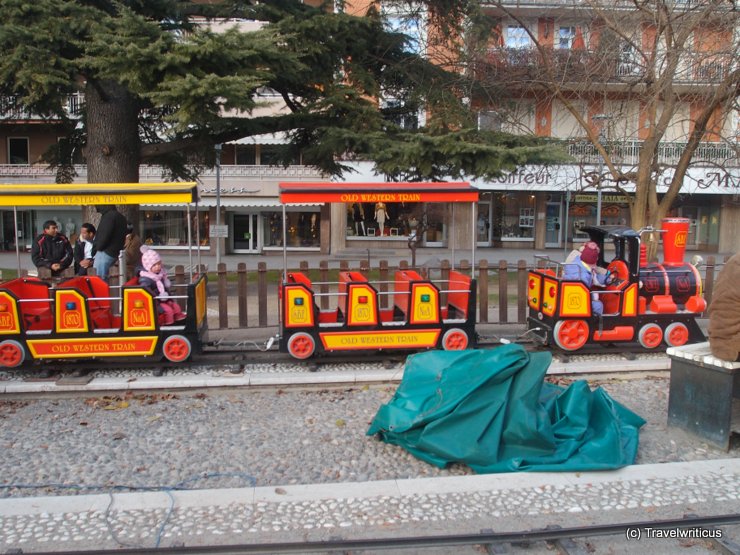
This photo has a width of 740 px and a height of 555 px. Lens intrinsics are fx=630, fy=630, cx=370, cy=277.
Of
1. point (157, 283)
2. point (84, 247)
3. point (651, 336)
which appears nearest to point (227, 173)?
point (84, 247)

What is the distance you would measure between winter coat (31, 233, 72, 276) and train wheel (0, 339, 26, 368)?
9.22ft

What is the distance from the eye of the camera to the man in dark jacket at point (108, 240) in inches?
404

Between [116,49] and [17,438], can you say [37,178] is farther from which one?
[17,438]

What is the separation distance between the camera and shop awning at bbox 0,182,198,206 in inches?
319

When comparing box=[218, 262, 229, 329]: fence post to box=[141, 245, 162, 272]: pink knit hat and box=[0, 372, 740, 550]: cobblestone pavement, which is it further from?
box=[0, 372, 740, 550]: cobblestone pavement

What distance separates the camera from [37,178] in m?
30.3

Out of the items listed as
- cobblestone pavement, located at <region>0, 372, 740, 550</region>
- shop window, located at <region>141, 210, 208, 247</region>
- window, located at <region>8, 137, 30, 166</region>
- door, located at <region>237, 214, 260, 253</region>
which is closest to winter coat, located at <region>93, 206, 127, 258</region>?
cobblestone pavement, located at <region>0, 372, 740, 550</region>

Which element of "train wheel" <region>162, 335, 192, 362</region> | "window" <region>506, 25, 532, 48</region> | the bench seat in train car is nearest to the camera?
the bench seat in train car

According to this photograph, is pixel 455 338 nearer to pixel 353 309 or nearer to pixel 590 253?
pixel 353 309

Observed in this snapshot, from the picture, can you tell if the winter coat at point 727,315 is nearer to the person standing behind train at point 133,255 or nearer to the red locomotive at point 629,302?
the red locomotive at point 629,302

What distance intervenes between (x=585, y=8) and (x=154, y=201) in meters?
10.2

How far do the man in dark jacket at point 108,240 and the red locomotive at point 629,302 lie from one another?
6.79 m

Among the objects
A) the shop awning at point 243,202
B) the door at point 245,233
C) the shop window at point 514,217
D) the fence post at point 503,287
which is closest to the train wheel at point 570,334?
the fence post at point 503,287

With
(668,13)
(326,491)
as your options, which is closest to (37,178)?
(668,13)
